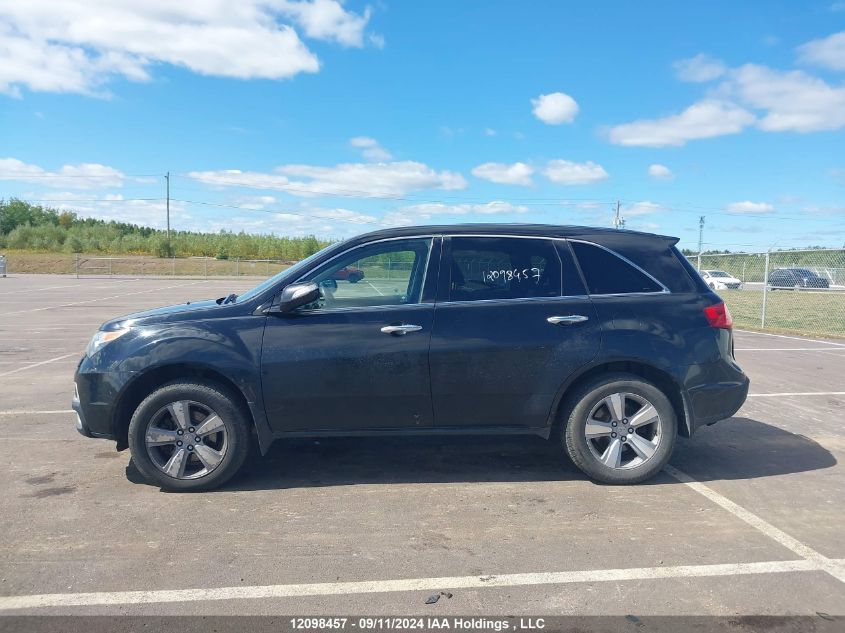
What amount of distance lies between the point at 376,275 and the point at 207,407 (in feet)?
5.00

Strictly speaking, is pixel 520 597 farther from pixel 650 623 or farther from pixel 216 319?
pixel 216 319

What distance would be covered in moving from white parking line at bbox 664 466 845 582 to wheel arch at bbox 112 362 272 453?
308 cm

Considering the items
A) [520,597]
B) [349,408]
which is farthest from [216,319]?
[520,597]

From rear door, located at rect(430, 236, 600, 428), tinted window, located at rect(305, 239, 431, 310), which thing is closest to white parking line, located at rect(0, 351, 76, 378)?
tinted window, located at rect(305, 239, 431, 310)

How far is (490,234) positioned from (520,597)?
8.48 ft

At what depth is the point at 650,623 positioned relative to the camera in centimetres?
298

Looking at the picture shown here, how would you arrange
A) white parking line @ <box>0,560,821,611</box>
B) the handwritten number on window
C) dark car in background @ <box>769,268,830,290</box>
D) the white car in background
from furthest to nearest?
the white car in background → dark car in background @ <box>769,268,830,290</box> → the handwritten number on window → white parking line @ <box>0,560,821,611</box>

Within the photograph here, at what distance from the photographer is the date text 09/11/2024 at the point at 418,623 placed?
2.94 meters

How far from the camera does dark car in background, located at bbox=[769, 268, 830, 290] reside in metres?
22.7

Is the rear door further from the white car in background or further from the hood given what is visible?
the white car in background

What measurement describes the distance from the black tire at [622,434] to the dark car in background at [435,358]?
0.01 metres

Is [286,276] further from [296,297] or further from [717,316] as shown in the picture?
[717,316]

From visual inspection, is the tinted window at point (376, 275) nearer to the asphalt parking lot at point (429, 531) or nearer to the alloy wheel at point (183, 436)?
the alloy wheel at point (183, 436)

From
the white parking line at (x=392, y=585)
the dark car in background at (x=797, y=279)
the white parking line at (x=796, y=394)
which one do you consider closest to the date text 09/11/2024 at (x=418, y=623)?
the white parking line at (x=392, y=585)
